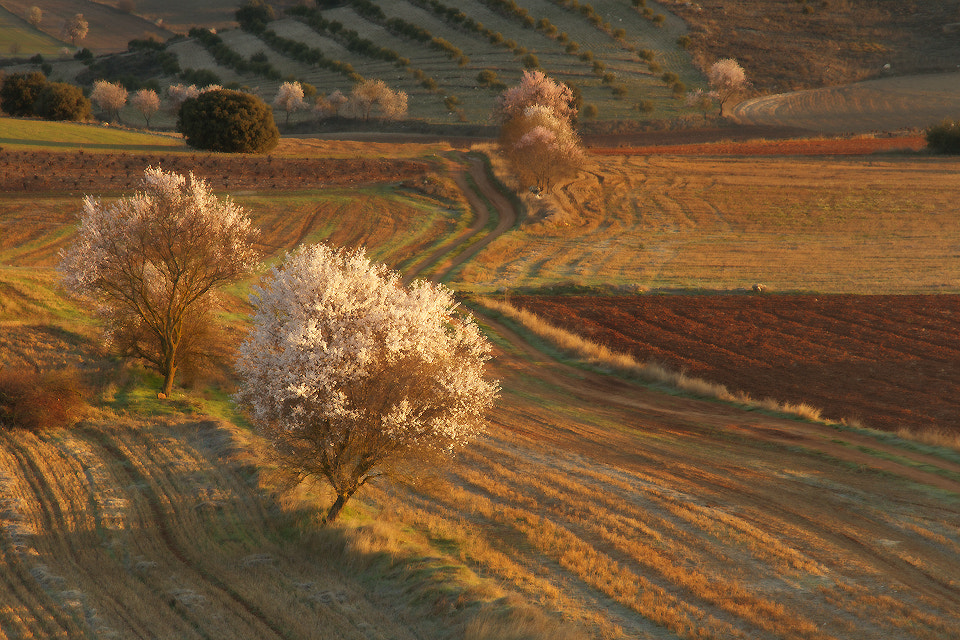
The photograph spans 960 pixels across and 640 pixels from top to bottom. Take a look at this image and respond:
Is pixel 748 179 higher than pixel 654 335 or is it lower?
higher

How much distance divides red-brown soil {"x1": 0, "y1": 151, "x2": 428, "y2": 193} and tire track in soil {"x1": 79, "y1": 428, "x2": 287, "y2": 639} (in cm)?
3725

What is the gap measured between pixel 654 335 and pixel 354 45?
4645 inches

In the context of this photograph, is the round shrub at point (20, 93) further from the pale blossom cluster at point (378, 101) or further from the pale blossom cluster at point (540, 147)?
the pale blossom cluster at point (540, 147)

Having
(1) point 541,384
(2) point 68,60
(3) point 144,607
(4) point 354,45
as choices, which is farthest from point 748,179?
(2) point 68,60

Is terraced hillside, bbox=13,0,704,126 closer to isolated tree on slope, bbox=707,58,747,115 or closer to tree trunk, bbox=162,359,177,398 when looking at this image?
isolated tree on slope, bbox=707,58,747,115

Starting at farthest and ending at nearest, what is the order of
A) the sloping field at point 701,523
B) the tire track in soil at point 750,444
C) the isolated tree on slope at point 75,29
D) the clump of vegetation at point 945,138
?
the isolated tree on slope at point 75,29 → the clump of vegetation at point 945,138 → the tire track in soil at point 750,444 → the sloping field at point 701,523

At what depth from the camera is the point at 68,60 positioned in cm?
15138

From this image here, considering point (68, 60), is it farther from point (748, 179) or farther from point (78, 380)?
point (78, 380)

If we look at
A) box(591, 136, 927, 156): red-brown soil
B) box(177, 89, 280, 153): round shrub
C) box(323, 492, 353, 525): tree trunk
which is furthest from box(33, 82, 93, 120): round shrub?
box(323, 492, 353, 525): tree trunk

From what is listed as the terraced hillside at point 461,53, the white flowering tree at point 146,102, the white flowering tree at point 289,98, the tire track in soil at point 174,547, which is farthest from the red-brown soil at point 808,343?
the white flowering tree at point 146,102

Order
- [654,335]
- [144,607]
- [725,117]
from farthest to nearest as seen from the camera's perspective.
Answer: [725,117]
[654,335]
[144,607]

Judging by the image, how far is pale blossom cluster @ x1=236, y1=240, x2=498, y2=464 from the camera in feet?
54.9

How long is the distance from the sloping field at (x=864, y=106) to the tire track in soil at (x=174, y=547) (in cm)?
10334

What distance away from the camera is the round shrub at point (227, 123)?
245 feet
